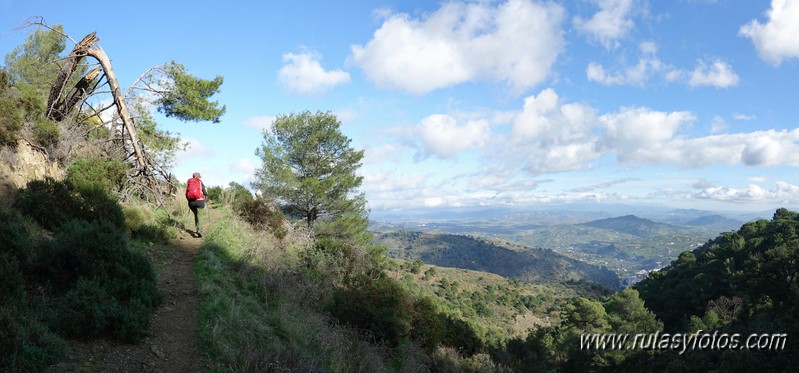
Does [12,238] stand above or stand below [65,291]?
above

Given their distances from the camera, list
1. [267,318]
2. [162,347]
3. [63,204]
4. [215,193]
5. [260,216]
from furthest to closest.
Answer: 1. [215,193]
2. [260,216]
3. [63,204]
4. [267,318]
5. [162,347]

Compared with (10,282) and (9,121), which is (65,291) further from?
(9,121)

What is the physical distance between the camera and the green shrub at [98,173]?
972 cm

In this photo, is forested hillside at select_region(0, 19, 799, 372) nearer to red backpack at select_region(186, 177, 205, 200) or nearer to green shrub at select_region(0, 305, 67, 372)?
green shrub at select_region(0, 305, 67, 372)

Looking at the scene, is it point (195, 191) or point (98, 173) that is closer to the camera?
point (98, 173)

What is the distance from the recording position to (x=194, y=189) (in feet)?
36.7

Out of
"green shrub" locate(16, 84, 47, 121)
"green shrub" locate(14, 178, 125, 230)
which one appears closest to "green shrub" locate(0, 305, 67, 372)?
"green shrub" locate(14, 178, 125, 230)

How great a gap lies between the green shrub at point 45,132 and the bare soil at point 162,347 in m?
5.93

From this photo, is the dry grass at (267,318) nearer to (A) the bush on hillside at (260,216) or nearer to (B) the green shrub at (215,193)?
(A) the bush on hillside at (260,216)

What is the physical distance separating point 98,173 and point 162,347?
7831 mm

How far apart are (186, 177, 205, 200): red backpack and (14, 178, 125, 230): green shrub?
1933mm

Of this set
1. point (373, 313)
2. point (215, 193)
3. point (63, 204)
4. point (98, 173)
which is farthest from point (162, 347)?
point (215, 193)

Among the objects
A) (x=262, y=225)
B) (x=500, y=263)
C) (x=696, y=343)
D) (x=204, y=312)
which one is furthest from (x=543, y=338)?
(x=500, y=263)

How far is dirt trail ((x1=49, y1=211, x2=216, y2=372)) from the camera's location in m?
4.44
